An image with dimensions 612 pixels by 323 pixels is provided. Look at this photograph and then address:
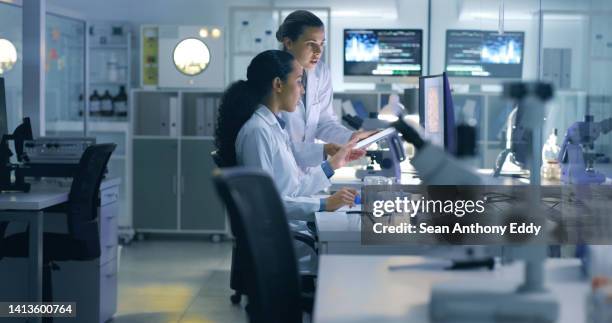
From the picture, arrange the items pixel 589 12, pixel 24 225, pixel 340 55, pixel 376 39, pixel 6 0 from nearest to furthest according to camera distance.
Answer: pixel 589 12 < pixel 24 225 < pixel 6 0 < pixel 376 39 < pixel 340 55

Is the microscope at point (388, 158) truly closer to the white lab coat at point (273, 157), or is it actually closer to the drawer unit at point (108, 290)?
the white lab coat at point (273, 157)

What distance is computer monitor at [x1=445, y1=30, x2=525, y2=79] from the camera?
7824 millimetres

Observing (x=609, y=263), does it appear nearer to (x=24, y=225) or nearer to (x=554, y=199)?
(x=554, y=199)

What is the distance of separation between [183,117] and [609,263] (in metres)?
6.45

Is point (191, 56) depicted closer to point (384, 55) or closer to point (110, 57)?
point (384, 55)

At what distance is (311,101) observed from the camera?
4.56 metres

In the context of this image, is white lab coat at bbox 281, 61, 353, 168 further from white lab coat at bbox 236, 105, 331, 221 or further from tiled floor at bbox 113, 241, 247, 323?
tiled floor at bbox 113, 241, 247, 323

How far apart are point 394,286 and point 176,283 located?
406 cm

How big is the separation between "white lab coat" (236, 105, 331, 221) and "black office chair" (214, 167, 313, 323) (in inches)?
45.4

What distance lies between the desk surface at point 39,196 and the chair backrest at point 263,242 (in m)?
2.07

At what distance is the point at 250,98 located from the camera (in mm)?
3551

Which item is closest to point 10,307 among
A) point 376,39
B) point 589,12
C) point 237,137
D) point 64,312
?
point 64,312

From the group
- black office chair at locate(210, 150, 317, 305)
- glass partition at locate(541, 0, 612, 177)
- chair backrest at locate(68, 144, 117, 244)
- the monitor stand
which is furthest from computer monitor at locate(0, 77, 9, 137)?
the monitor stand

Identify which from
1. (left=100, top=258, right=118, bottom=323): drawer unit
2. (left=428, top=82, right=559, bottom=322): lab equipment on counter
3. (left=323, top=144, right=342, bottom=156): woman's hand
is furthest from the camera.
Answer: (left=100, top=258, right=118, bottom=323): drawer unit
